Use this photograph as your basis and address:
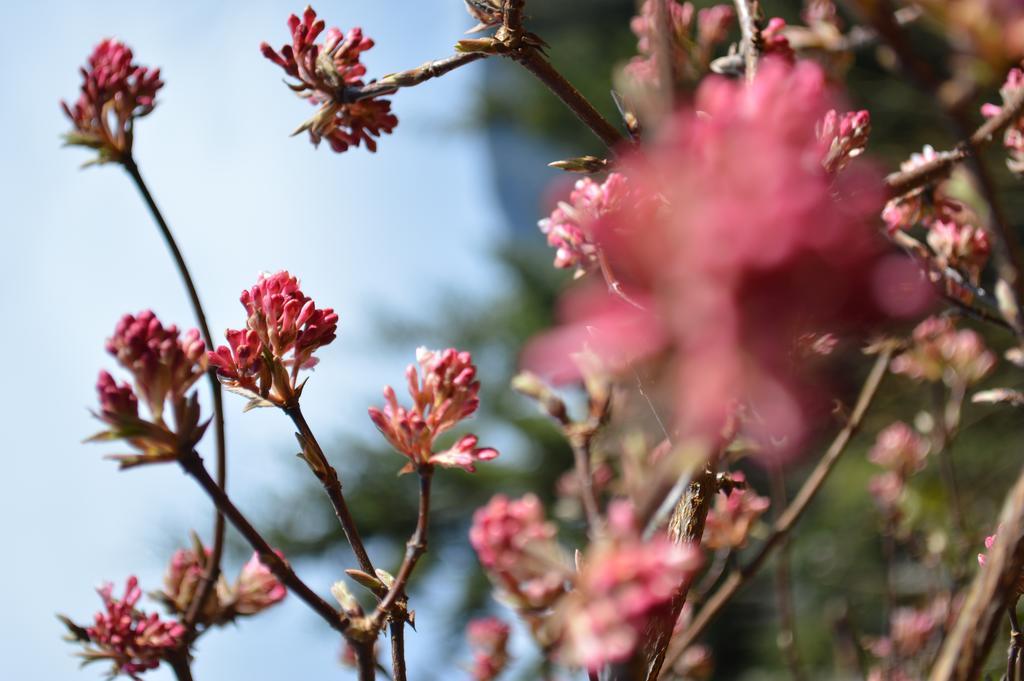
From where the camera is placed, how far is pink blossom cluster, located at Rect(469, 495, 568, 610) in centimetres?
Result: 24

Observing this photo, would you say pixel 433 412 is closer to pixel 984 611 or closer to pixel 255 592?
pixel 255 592

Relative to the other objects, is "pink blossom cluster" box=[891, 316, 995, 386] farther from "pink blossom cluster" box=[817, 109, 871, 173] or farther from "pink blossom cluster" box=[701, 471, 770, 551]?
"pink blossom cluster" box=[817, 109, 871, 173]

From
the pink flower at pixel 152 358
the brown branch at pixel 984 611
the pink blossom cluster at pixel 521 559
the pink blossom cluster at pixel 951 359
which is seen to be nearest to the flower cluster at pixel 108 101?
the pink flower at pixel 152 358

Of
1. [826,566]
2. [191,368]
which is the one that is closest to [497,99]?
[826,566]

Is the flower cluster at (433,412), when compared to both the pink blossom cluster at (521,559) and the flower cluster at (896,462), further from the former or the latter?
the flower cluster at (896,462)

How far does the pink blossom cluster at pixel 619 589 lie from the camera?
20 cm

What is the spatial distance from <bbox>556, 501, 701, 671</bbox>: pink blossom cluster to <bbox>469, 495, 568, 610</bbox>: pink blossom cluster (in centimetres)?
2

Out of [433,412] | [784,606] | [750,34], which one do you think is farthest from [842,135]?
[784,606]

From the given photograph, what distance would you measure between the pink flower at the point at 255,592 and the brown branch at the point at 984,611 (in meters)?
0.28

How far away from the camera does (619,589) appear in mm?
208

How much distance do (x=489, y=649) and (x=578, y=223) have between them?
1.46 feet

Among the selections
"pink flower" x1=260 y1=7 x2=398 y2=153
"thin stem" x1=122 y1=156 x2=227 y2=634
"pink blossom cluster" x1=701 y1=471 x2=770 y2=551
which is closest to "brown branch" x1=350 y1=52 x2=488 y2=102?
"pink flower" x1=260 y1=7 x2=398 y2=153

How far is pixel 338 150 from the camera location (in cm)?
44

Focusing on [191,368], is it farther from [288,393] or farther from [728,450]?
[728,450]
